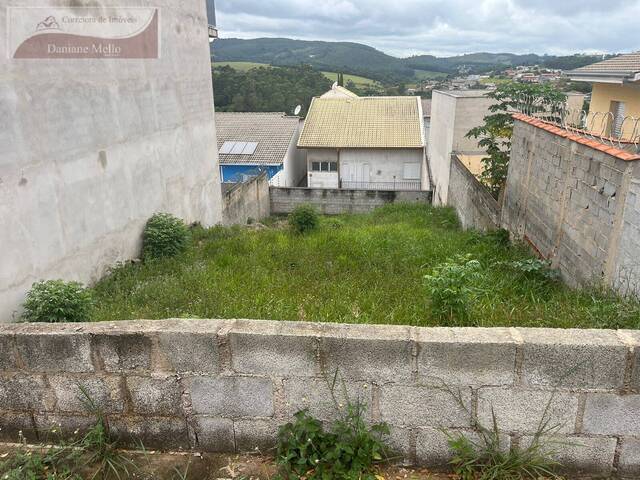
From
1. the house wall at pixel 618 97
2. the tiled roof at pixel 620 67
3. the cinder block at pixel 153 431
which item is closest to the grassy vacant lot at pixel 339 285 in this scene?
the cinder block at pixel 153 431

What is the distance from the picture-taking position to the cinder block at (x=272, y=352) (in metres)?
2.02

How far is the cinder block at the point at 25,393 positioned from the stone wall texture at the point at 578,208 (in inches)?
164

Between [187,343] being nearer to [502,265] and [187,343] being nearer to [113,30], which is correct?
[502,265]

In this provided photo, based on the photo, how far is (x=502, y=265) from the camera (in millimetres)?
5477

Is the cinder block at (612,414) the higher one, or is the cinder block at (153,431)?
the cinder block at (612,414)

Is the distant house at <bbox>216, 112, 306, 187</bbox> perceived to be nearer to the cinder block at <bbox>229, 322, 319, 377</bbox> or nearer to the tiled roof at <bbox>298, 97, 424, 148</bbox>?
the tiled roof at <bbox>298, 97, 424, 148</bbox>

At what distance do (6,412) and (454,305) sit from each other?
2.95m

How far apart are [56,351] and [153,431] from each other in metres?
0.63

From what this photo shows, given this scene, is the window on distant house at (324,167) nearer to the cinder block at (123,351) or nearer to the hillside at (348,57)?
the cinder block at (123,351)

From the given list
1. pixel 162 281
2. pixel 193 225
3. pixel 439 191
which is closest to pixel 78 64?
Answer: pixel 162 281

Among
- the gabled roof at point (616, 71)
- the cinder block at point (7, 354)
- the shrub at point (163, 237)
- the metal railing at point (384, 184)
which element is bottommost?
the metal railing at point (384, 184)

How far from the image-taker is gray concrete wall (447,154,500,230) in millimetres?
8133

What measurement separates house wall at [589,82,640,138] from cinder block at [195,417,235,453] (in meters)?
12.5

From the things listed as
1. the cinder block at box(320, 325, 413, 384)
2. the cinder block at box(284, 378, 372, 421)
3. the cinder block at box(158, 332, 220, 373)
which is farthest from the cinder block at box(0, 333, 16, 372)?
the cinder block at box(320, 325, 413, 384)
